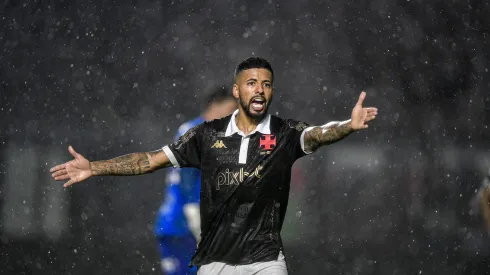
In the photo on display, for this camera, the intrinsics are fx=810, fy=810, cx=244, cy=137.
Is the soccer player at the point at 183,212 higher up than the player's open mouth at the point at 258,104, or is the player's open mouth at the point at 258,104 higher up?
the player's open mouth at the point at 258,104

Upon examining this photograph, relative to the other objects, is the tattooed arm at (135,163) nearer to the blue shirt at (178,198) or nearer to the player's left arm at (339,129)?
the player's left arm at (339,129)

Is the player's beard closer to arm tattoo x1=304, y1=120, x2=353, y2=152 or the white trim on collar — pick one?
the white trim on collar

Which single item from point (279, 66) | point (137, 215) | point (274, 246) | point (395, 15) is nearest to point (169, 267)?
point (137, 215)

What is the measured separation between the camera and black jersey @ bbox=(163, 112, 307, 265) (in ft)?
15.2

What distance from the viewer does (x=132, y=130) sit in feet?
23.6

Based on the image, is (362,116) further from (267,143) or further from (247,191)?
(247,191)

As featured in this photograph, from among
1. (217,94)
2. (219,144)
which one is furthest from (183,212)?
(219,144)

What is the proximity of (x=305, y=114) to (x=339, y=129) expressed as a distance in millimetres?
2505

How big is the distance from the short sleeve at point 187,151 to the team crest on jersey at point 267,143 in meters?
0.42

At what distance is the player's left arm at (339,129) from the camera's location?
4.29 meters

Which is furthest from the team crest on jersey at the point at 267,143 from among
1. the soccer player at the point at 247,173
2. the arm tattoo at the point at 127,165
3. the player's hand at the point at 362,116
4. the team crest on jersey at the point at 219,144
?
the arm tattoo at the point at 127,165

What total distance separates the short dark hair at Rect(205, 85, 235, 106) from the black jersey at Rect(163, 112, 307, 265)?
2091 millimetres

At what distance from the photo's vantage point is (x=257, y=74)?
4.77 metres

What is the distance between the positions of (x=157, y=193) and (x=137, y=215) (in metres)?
0.26
